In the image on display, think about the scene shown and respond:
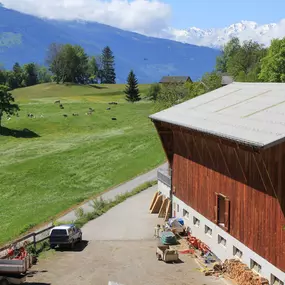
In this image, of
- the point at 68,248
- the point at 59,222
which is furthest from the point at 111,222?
the point at 68,248

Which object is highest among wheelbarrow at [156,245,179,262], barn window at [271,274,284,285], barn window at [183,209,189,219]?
barn window at [271,274,284,285]

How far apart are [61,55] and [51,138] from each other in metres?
116

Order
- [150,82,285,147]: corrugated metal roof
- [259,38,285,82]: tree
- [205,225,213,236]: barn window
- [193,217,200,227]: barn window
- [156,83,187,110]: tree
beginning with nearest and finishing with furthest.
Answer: [150,82,285,147]: corrugated metal roof
[205,225,213,236]: barn window
[193,217,200,227]: barn window
[259,38,285,82]: tree
[156,83,187,110]: tree

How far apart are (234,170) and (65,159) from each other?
45992 millimetres

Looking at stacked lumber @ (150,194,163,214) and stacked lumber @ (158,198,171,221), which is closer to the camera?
stacked lumber @ (158,198,171,221)

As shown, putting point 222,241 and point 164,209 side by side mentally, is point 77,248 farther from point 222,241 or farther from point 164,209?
point 164,209

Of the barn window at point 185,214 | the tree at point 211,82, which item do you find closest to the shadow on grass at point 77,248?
the barn window at point 185,214

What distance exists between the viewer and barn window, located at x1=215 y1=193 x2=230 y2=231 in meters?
27.4

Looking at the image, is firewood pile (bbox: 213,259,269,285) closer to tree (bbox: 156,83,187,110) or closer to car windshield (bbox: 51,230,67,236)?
car windshield (bbox: 51,230,67,236)

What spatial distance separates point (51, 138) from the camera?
291ft

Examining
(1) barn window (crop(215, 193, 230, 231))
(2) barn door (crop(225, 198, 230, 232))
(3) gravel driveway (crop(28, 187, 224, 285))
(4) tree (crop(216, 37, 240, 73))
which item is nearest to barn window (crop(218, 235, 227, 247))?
(1) barn window (crop(215, 193, 230, 231))

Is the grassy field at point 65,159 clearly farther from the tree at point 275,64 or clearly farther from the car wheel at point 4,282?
the tree at point 275,64

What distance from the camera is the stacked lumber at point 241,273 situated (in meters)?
23.3

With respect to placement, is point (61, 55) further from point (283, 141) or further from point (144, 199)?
point (283, 141)
